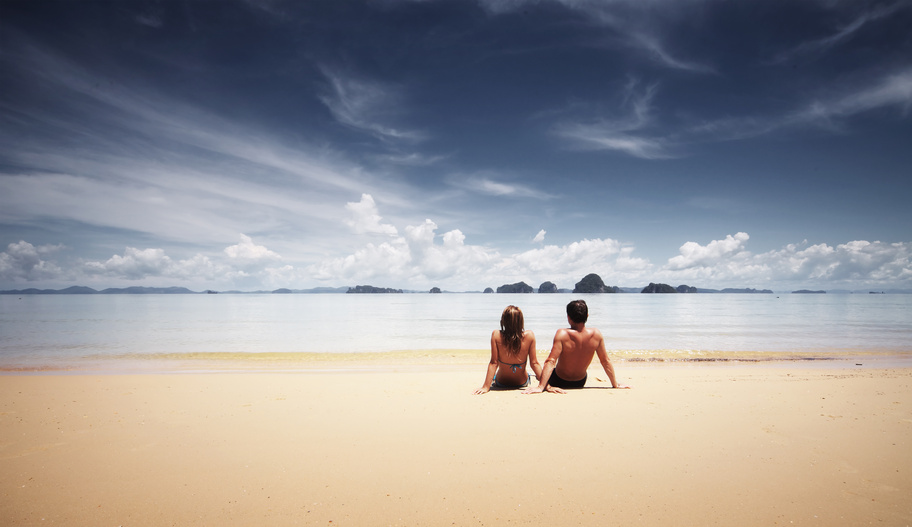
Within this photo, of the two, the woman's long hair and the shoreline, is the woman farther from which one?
the shoreline

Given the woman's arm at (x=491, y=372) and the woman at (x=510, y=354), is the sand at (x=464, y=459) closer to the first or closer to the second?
the woman's arm at (x=491, y=372)

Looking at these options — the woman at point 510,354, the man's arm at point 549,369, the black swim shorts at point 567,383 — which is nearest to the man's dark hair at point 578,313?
the man's arm at point 549,369

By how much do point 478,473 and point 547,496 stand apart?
2.35 feet

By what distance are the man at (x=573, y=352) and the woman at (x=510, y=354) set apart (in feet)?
0.99

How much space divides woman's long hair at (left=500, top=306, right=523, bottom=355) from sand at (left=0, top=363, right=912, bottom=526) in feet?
2.90

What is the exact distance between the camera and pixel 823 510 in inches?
123

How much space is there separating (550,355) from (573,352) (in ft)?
1.45

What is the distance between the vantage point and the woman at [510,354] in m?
6.72

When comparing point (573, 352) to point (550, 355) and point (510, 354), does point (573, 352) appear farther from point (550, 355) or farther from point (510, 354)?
point (510, 354)

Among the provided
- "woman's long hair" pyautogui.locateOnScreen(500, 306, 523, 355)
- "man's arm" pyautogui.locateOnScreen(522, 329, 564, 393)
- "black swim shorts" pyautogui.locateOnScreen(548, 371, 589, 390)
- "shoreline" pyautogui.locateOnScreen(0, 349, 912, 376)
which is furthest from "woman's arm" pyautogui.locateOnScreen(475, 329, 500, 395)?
"shoreline" pyautogui.locateOnScreen(0, 349, 912, 376)

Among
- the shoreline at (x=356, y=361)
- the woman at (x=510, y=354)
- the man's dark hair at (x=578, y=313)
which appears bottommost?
the shoreline at (x=356, y=361)

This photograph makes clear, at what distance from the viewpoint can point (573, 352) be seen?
6.84m

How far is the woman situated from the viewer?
22.0 ft

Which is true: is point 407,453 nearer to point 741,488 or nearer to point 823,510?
point 741,488
